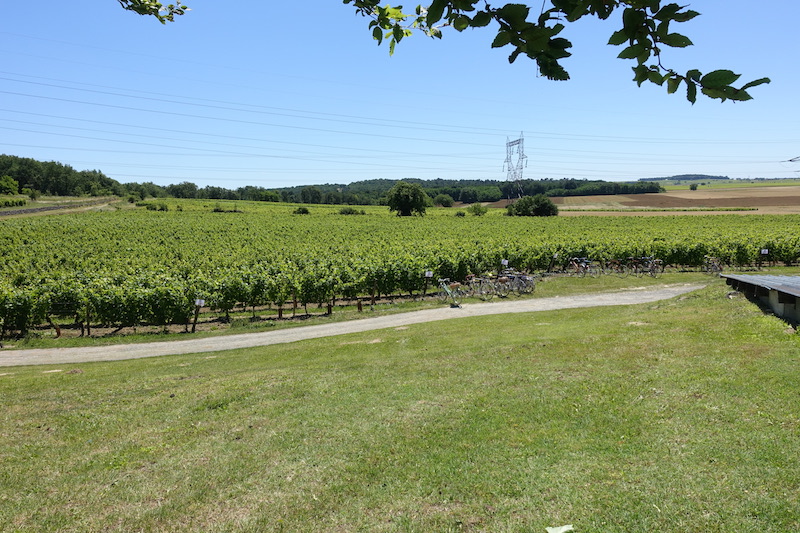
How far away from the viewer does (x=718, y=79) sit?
191 cm

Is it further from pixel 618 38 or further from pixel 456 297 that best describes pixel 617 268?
pixel 618 38

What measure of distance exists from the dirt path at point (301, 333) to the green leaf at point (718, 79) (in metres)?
16.3

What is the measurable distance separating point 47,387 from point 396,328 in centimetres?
1019

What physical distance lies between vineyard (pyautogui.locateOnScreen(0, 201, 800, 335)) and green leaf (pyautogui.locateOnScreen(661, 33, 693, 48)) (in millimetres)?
20758

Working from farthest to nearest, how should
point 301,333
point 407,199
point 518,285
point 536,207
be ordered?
point 407,199, point 536,207, point 518,285, point 301,333

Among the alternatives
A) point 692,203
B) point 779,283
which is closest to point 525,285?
point 779,283

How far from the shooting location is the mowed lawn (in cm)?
450

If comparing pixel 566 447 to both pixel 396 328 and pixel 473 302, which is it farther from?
pixel 473 302

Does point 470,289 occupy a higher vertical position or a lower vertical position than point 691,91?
lower

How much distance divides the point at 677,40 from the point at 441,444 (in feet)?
16.5

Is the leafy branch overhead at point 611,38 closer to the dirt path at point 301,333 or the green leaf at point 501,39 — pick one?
the green leaf at point 501,39

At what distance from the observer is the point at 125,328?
2138cm

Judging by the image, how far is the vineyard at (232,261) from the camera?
20.4 m

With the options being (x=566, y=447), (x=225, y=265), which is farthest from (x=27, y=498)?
(x=225, y=265)
